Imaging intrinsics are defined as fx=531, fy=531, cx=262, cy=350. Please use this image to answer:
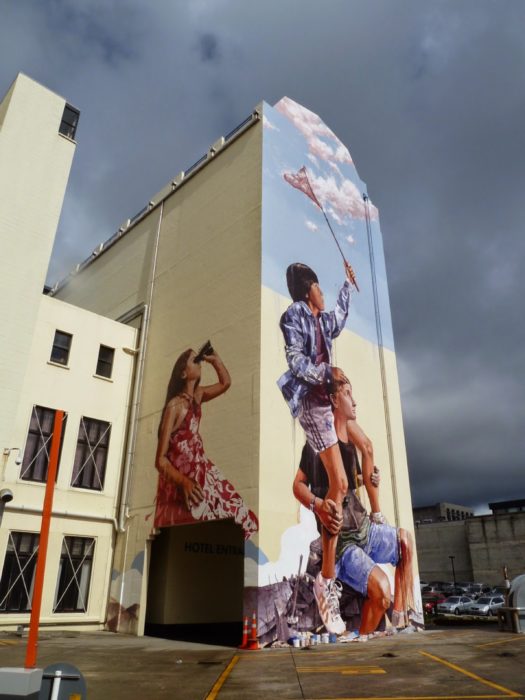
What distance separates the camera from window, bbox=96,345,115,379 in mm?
25086

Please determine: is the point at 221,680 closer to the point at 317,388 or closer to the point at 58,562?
the point at 317,388

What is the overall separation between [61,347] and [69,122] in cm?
1091

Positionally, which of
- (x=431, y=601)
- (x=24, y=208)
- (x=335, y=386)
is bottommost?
(x=431, y=601)

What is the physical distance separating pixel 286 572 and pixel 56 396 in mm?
12173

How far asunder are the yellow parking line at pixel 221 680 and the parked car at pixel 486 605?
88.0ft

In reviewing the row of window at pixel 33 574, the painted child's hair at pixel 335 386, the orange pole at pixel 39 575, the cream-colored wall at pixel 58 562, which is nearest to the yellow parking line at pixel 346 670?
the orange pole at pixel 39 575

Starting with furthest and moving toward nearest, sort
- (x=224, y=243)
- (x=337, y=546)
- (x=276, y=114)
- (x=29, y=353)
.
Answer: (x=276, y=114) → (x=224, y=243) → (x=29, y=353) → (x=337, y=546)

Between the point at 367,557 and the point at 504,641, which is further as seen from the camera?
the point at 367,557

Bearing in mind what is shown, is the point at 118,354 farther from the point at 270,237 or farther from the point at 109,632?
the point at 109,632

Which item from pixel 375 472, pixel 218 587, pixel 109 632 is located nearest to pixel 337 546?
pixel 375 472

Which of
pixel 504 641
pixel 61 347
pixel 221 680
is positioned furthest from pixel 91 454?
pixel 504 641

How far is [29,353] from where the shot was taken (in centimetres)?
2180

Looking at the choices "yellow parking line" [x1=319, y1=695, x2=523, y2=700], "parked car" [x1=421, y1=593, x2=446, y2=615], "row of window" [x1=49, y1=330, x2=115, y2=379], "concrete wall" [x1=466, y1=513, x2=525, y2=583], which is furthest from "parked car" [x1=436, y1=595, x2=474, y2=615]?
"yellow parking line" [x1=319, y1=695, x2=523, y2=700]

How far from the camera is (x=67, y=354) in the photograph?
23.8 m
